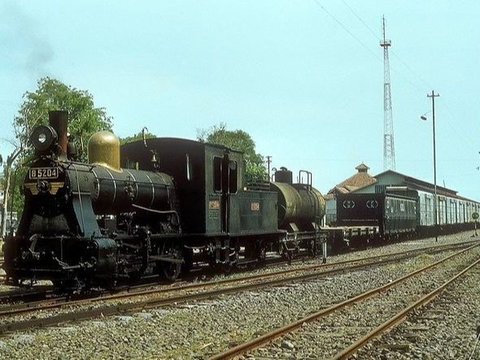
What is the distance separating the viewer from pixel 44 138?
13.2 metres

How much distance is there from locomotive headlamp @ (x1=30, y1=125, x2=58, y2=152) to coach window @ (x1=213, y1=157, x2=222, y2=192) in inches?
199

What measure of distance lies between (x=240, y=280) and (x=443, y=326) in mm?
7612

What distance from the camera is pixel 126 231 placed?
14.7m

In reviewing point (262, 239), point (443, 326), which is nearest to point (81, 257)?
point (443, 326)

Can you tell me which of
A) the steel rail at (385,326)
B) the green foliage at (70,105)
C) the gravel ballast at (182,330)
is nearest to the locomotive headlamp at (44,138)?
the gravel ballast at (182,330)

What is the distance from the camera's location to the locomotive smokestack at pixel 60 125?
13.6 meters

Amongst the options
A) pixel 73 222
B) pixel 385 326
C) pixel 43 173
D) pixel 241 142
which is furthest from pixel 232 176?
pixel 241 142

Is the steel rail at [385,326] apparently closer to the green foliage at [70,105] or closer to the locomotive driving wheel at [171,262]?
the locomotive driving wheel at [171,262]

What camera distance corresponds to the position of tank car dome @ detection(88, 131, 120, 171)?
14922 millimetres

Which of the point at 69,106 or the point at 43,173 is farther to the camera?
the point at 69,106

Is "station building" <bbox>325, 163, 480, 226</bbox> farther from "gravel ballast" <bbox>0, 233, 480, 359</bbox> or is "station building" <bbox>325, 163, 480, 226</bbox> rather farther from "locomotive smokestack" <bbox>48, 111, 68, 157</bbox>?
"locomotive smokestack" <bbox>48, 111, 68, 157</bbox>

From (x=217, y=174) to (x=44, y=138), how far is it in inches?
215

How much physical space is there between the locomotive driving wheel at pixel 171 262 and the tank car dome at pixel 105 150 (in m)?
2.33

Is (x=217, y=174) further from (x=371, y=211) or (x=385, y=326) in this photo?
(x=371, y=211)
